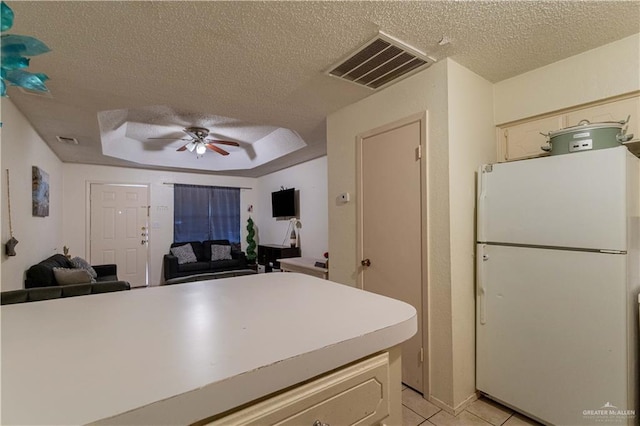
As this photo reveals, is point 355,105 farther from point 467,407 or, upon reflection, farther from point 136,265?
point 136,265

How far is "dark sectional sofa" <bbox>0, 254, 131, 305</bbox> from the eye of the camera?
2.01 meters

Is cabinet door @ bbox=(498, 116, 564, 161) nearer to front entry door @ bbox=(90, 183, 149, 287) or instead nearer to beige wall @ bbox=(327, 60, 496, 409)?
beige wall @ bbox=(327, 60, 496, 409)

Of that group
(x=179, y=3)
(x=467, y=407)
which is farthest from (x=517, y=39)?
(x=467, y=407)

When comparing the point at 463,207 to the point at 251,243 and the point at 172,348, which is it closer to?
the point at 172,348

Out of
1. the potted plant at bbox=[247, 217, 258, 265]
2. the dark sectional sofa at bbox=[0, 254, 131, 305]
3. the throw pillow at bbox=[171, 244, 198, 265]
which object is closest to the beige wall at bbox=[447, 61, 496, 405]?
the dark sectional sofa at bbox=[0, 254, 131, 305]

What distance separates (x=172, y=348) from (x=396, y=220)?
1.83 meters

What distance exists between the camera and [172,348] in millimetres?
694

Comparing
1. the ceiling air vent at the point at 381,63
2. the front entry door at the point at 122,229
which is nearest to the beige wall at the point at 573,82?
the ceiling air vent at the point at 381,63

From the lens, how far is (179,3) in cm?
140

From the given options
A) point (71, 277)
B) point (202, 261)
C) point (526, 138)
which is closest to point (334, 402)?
point (526, 138)

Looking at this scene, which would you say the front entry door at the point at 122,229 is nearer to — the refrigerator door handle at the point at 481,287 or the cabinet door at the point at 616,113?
the refrigerator door handle at the point at 481,287

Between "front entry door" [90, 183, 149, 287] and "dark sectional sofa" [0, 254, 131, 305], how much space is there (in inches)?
49.7

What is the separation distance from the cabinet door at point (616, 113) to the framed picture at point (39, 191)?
191 inches

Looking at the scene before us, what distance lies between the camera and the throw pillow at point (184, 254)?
548 cm
